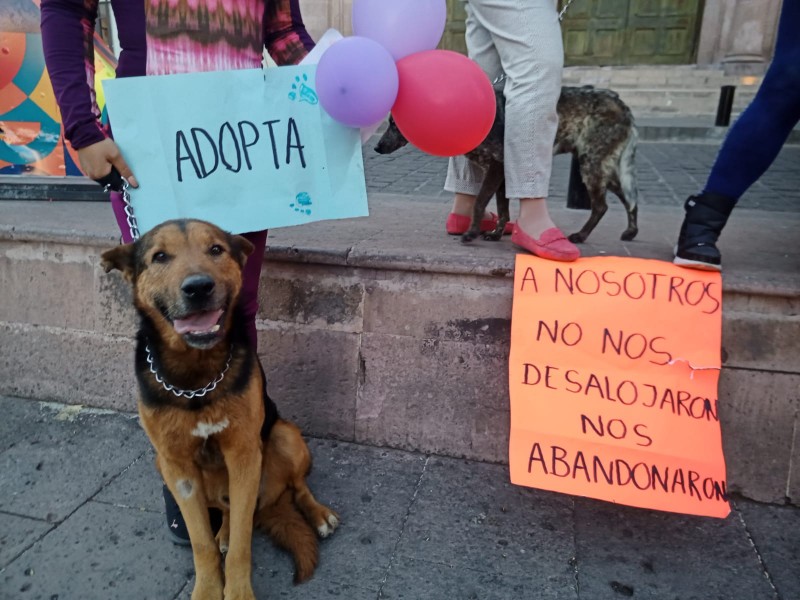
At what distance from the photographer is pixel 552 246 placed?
2699mm

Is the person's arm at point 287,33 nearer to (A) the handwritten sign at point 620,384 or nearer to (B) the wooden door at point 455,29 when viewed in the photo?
(A) the handwritten sign at point 620,384

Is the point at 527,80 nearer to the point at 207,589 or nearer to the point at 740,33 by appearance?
the point at 207,589

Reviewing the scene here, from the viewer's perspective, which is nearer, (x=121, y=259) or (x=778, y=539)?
(x=121, y=259)

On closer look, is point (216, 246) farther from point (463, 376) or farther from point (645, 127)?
point (645, 127)

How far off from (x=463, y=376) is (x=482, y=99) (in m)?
1.25

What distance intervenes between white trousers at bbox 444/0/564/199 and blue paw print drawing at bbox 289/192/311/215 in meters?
1.03

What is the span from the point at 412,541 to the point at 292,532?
0.48 m

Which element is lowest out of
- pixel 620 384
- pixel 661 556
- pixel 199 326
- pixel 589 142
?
pixel 661 556

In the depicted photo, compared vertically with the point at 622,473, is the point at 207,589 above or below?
below

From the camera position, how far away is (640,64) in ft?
43.4

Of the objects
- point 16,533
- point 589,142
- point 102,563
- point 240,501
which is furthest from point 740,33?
point 16,533

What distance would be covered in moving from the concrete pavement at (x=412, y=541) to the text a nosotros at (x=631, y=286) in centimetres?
91

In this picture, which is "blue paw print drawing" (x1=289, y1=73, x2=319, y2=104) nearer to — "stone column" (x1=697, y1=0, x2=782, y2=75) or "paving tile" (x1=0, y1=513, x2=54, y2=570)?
"paving tile" (x1=0, y1=513, x2=54, y2=570)

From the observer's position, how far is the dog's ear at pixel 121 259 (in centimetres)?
201
